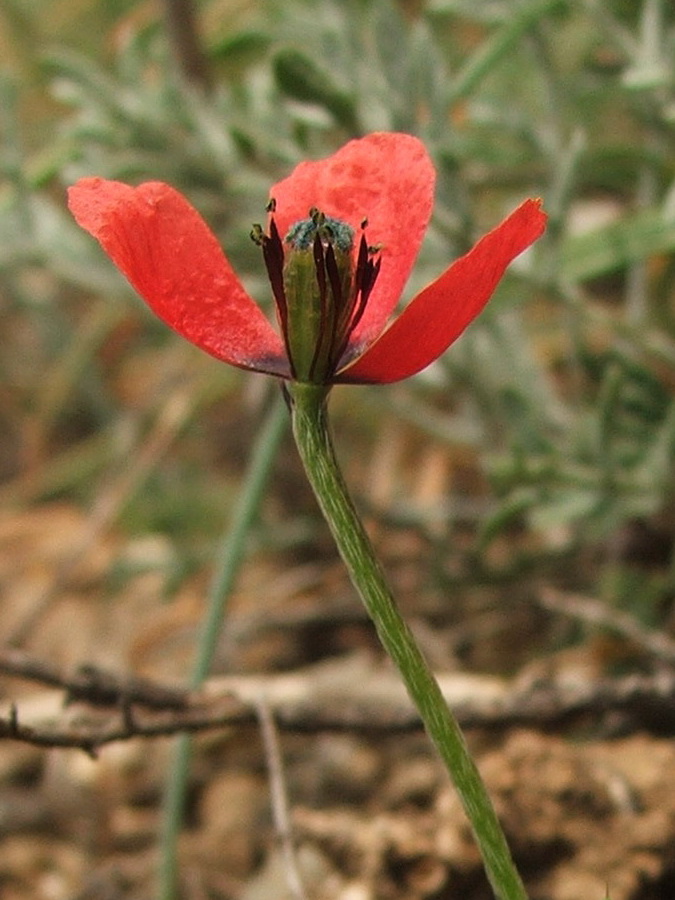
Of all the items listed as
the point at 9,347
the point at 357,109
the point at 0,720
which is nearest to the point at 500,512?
the point at 357,109

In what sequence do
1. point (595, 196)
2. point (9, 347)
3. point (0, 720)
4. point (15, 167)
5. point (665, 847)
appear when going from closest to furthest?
point (0, 720), point (665, 847), point (15, 167), point (595, 196), point (9, 347)

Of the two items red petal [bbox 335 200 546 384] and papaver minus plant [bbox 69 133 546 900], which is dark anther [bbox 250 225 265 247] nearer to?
papaver minus plant [bbox 69 133 546 900]

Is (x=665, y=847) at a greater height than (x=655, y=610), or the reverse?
(x=655, y=610)

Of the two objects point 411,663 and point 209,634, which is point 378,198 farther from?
point 209,634

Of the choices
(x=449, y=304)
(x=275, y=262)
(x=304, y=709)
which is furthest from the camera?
(x=304, y=709)

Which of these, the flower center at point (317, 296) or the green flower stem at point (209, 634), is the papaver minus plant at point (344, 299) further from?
the green flower stem at point (209, 634)

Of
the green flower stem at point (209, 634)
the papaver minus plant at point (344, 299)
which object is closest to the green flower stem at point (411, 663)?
the papaver minus plant at point (344, 299)

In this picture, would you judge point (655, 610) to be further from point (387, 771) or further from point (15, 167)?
point (15, 167)

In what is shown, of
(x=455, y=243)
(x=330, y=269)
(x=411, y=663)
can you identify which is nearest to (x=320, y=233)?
(x=330, y=269)
